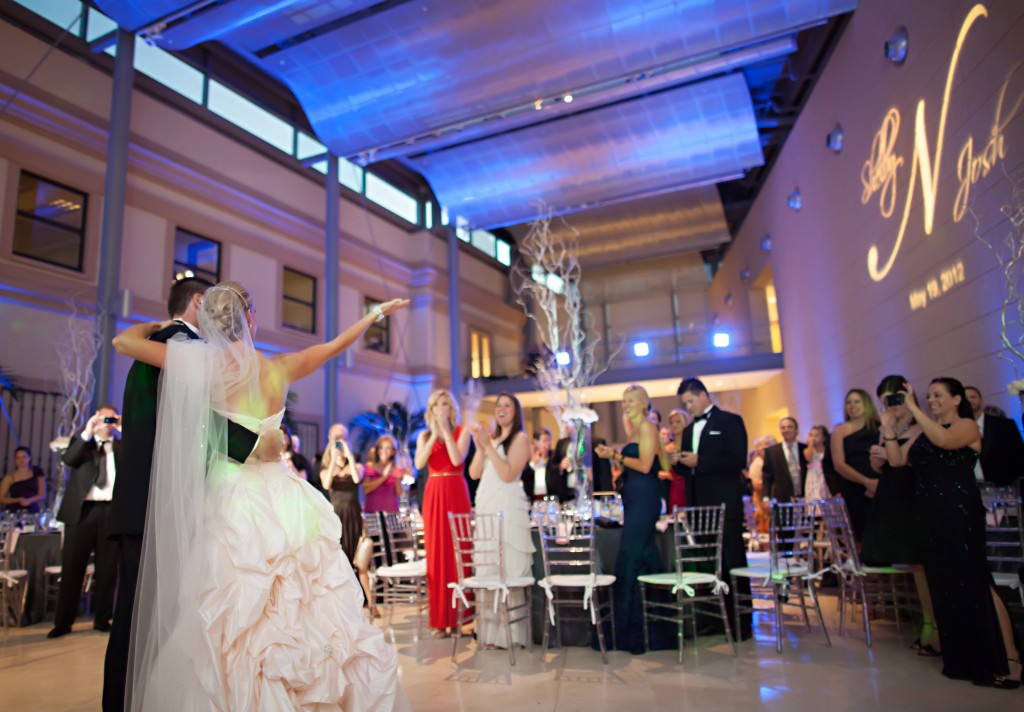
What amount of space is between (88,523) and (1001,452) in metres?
6.65

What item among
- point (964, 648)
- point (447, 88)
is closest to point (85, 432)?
point (964, 648)

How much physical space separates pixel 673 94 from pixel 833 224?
11.1 ft

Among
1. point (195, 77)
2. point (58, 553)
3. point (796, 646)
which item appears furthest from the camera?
point (195, 77)

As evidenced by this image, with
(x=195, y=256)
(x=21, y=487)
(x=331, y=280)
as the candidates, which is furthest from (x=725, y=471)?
(x=195, y=256)

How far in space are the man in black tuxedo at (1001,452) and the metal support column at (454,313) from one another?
1224 cm

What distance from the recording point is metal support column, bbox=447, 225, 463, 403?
15969 millimetres

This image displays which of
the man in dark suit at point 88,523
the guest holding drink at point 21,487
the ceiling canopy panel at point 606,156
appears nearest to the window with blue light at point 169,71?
the ceiling canopy panel at point 606,156

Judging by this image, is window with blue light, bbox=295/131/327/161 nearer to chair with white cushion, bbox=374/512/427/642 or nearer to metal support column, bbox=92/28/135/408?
metal support column, bbox=92/28/135/408

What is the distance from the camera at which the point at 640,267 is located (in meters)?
20.8

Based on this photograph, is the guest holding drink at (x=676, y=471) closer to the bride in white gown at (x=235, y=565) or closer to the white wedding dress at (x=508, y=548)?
the white wedding dress at (x=508, y=548)

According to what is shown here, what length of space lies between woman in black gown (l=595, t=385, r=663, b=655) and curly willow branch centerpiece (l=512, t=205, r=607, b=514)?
0.54 meters

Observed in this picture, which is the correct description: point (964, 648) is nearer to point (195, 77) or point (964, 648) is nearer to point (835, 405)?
point (835, 405)

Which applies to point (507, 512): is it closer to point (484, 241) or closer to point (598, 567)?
point (598, 567)

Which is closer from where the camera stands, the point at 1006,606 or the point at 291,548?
the point at 291,548
